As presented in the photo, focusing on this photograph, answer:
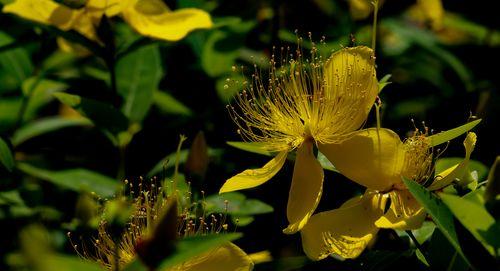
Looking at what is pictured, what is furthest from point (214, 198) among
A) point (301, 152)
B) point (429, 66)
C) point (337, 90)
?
point (429, 66)

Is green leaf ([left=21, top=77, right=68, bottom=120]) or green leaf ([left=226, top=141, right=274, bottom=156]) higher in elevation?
green leaf ([left=226, top=141, right=274, bottom=156])

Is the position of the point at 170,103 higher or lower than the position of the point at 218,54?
lower

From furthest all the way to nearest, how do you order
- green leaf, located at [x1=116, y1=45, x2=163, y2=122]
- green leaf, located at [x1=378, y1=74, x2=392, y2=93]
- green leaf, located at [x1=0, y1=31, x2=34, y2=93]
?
green leaf, located at [x1=0, y1=31, x2=34, y2=93] → green leaf, located at [x1=116, y1=45, x2=163, y2=122] → green leaf, located at [x1=378, y1=74, x2=392, y2=93]

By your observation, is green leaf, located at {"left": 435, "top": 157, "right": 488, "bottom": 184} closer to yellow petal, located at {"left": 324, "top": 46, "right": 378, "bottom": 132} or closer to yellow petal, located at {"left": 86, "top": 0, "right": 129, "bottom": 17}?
yellow petal, located at {"left": 324, "top": 46, "right": 378, "bottom": 132}

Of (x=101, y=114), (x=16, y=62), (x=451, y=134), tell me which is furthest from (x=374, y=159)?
(x=16, y=62)

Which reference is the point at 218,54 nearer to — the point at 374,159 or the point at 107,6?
the point at 107,6

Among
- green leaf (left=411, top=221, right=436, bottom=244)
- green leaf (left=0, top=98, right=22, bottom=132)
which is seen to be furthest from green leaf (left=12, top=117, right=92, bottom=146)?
green leaf (left=411, top=221, right=436, bottom=244)
